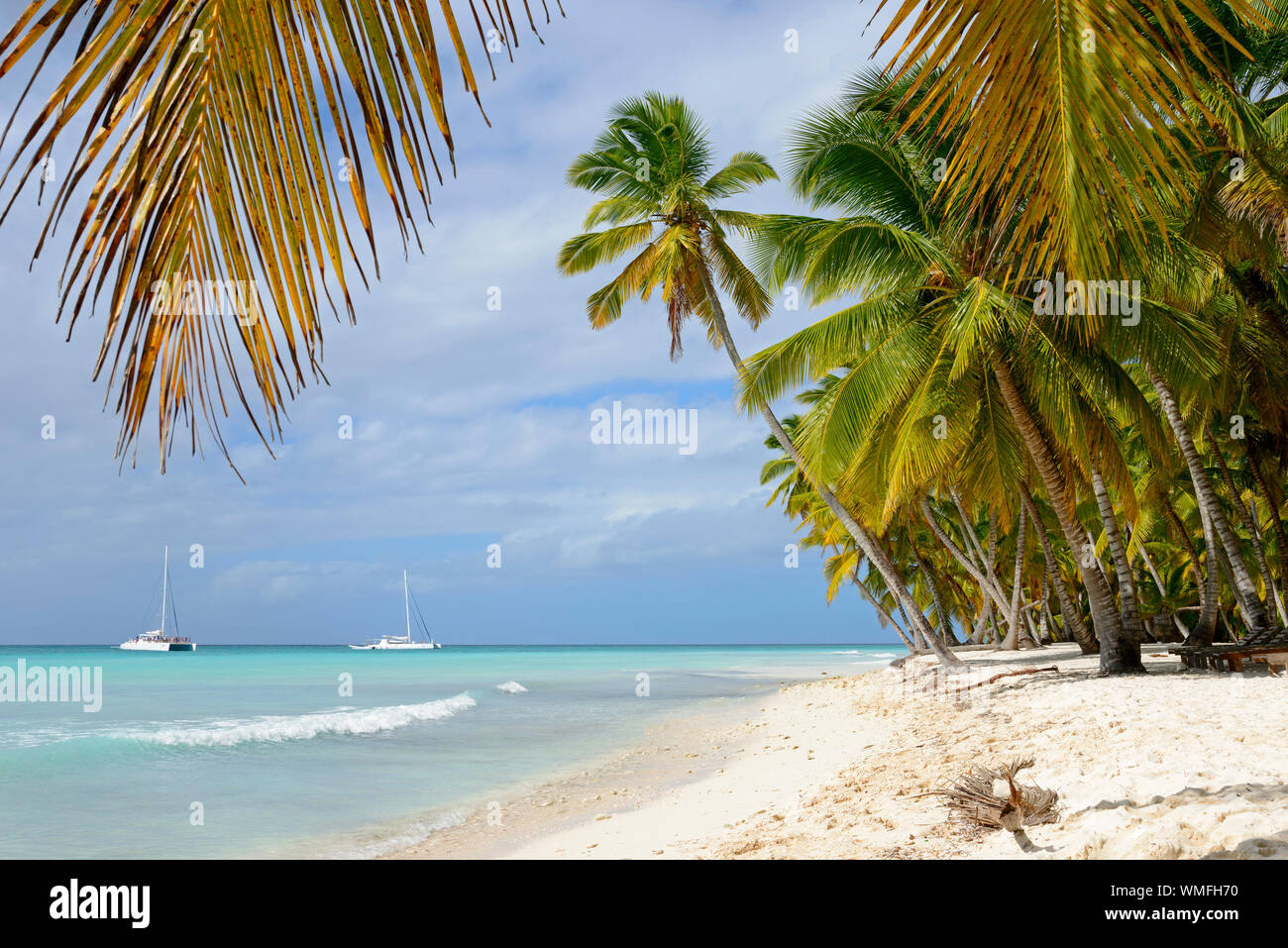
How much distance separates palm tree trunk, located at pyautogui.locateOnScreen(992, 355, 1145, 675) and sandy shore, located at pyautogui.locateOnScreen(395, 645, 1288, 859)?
73 cm

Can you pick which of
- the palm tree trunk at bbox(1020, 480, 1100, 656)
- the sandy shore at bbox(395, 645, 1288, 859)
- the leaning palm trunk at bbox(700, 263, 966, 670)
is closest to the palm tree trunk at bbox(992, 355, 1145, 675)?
the sandy shore at bbox(395, 645, 1288, 859)

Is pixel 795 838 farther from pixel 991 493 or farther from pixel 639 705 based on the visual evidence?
pixel 639 705

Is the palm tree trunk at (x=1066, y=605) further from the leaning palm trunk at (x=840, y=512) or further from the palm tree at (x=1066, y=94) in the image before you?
the palm tree at (x=1066, y=94)

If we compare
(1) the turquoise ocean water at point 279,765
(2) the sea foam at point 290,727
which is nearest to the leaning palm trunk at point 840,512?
(1) the turquoise ocean water at point 279,765

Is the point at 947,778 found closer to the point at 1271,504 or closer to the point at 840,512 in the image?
the point at 840,512

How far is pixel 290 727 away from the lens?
17500mm

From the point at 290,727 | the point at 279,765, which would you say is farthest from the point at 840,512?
the point at 290,727

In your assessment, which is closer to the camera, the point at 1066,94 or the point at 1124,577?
the point at 1066,94

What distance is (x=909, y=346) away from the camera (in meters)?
11.1

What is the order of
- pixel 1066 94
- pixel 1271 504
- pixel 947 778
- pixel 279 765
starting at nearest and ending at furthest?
1. pixel 1066 94
2. pixel 947 778
3. pixel 279 765
4. pixel 1271 504

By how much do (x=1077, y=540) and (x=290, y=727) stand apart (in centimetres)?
1547

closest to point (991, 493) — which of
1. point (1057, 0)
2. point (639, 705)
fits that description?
point (639, 705)

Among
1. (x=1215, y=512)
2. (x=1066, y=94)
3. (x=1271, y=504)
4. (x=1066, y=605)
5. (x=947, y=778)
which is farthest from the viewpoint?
(x=1066, y=605)

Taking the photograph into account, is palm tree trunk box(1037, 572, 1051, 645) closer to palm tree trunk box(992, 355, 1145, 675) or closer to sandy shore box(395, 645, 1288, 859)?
sandy shore box(395, 645, 1288, 859)
